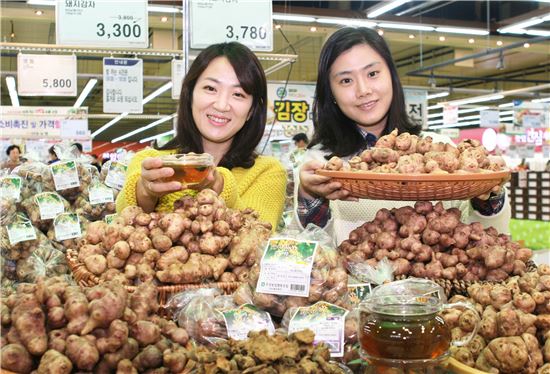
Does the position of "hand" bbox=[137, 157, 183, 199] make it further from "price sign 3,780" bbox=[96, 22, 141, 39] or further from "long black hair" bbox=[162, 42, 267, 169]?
"price sign 3,780" bbox=[96, 22, 141, 39]

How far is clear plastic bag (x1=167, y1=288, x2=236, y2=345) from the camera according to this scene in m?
1.48

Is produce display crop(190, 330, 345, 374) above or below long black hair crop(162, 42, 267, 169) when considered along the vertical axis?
below

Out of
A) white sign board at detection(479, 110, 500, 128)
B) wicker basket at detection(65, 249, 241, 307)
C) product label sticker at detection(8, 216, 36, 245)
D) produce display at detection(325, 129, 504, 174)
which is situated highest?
white sign board at detection(479, 110, 500, 128)

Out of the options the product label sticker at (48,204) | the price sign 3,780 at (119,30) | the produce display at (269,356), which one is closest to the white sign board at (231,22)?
the price sign 3,780 at (119,30)

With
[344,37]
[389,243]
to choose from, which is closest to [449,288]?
[389,243]

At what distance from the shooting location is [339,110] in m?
2.66

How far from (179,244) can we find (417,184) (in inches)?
28.7

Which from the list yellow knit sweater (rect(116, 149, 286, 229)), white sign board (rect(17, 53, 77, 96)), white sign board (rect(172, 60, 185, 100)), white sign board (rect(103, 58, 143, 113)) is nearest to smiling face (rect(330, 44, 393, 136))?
yellow knit sweater (rect(116, 149, 286, 229))

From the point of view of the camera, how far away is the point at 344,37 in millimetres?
2482

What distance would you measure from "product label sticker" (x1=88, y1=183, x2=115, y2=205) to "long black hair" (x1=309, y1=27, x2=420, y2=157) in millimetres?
1296

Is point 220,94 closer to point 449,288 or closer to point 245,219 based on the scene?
point 245,219

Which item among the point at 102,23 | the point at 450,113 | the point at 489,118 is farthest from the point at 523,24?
the point at 102,23

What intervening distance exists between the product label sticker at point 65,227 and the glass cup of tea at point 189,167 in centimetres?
143

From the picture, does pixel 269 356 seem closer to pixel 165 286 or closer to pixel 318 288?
pixel 318 288
